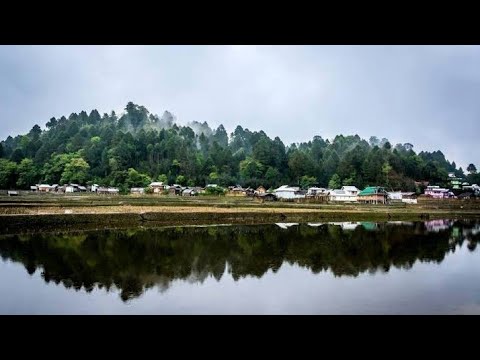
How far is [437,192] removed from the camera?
55.6 m

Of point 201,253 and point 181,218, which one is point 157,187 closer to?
point 181,218

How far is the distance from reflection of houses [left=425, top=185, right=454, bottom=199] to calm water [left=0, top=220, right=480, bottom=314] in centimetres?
3832

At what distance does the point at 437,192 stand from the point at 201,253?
50094 mm

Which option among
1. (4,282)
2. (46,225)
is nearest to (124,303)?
(4,282)

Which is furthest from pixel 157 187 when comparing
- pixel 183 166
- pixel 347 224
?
pixel 347 224

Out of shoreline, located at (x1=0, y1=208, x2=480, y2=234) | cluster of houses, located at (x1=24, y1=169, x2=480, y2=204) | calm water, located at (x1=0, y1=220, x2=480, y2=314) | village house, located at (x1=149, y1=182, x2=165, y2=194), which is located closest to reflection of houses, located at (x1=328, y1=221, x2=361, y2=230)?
shoreline, located at (x1=0, y1=208, x2=480, y2=234)

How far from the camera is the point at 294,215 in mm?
26625

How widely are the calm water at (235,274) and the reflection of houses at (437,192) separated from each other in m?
38.3

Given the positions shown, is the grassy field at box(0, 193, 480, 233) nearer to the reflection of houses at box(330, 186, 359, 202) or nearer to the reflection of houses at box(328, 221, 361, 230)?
the reflection of houses at box(328, 221, 361, 230)

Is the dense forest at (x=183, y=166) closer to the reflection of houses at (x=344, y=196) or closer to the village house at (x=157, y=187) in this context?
the village house at (x=157, y=187)

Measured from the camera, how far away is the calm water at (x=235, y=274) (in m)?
8.57

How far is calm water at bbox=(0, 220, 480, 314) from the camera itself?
8.57 m
